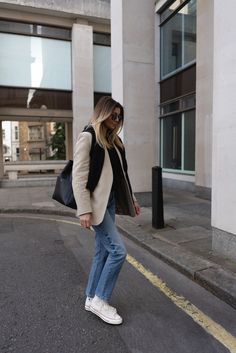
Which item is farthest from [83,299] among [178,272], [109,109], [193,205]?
[193,205]

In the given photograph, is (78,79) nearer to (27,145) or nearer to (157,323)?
(157,323)

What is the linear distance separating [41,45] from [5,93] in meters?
2.78

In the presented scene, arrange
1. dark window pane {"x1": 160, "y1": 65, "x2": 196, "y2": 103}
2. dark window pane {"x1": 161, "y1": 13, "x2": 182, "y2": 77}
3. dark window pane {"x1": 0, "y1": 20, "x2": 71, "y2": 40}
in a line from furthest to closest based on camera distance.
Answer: dark window pane {"x1": 0, "y1": 20, "x2": 71, "y2": 40} < dark window pane {"x1": 161, "y1": 13, "x2": 182, "y2": 77} < dark window pane {"x1": 160, "y1": 65, "x2": 196, "y2": 103}

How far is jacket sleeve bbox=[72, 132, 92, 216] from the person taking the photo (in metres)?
2.78

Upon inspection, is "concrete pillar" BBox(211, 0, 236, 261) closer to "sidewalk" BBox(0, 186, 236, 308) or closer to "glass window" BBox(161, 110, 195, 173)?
"sidewalk" BBox(0, 186, 236, 308)

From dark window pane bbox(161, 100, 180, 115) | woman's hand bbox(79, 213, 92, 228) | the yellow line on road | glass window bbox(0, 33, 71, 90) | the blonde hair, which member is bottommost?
the yellow line on road

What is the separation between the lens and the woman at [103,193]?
2.82 metres

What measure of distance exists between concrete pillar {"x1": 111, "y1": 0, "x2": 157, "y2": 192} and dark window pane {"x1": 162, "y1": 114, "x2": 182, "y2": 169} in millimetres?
4400

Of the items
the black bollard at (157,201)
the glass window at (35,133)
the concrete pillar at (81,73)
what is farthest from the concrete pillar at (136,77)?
the glass window at (35,133)

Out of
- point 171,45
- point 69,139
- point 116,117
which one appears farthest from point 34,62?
point 116,117

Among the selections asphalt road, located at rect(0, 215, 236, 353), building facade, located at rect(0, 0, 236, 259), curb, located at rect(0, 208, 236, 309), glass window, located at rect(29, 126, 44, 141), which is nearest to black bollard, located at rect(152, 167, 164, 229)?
curb, located at rect(0, 208, 236, 309)

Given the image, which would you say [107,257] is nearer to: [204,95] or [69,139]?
[204,95]

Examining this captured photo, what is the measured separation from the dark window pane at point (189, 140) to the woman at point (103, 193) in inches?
344

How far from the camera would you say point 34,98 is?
14.7 m
